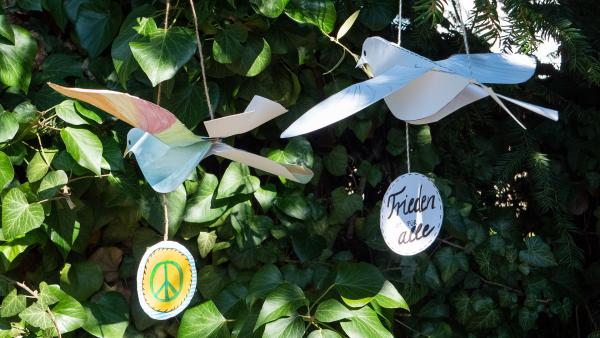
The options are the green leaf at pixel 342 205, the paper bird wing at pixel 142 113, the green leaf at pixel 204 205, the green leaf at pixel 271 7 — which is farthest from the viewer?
the green leaf at pixel 342 205

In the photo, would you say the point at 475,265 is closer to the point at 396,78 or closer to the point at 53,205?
the point at 396,78

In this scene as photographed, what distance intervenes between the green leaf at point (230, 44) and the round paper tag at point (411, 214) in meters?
0.35

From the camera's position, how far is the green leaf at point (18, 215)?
1.17m

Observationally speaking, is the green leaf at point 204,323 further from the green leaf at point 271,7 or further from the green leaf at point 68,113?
the green leaf at point 271,7

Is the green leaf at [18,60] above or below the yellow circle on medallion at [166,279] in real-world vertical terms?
above

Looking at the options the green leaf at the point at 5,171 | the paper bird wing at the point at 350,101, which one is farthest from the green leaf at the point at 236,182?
the paper bird wing at the point at 350,101

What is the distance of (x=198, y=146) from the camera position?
0.88 meters

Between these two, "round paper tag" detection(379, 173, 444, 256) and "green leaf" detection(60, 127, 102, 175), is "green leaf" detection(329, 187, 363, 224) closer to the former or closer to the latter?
"round paper tag" detection(379, 173, 444, 256)

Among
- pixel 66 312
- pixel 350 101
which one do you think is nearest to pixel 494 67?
pixel 350 101

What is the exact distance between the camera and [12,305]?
121cm

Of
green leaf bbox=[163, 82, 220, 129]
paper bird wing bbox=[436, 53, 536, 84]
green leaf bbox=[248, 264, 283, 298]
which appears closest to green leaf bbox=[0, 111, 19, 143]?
green leaf bbox=[163, 82, 220, 129]

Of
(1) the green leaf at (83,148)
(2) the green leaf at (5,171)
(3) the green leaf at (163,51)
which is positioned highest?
(3) the green leaf at (163,51)

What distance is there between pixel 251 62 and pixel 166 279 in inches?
16.8

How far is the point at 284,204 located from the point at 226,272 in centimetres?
16
